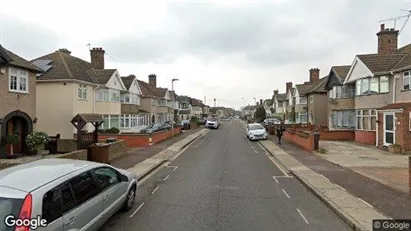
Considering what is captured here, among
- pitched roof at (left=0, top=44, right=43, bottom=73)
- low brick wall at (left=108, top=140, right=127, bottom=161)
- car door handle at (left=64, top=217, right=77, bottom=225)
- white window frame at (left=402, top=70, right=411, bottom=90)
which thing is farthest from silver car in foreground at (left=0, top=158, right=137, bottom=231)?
white window frame at (left=402, top=70, right=411, bottom=90)

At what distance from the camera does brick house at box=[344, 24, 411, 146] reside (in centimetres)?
2191

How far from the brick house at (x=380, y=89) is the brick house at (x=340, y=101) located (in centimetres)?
132

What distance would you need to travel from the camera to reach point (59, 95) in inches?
1048

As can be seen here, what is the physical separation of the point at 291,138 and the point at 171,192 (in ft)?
66.7

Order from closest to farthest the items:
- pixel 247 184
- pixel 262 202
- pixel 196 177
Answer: pixel 262 202 < pixel 247 184 < pixel 196 177

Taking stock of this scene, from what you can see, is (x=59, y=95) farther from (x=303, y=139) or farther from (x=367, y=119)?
(x=367, y=119)

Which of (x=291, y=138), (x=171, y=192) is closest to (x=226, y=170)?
(x=171, y=192)

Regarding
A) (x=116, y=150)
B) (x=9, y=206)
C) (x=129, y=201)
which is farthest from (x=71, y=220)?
(x=116, y=150)

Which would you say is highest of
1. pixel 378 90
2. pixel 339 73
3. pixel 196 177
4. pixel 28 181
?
pixel 339 73

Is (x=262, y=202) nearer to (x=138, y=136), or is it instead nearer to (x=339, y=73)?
(x=138, y=136)

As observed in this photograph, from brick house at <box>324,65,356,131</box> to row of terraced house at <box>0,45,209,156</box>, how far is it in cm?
→ 2204

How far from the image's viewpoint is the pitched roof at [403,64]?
2128 cm

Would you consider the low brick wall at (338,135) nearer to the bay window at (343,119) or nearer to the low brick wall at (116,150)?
the bay window at (343,119)

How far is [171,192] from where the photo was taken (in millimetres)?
10484
